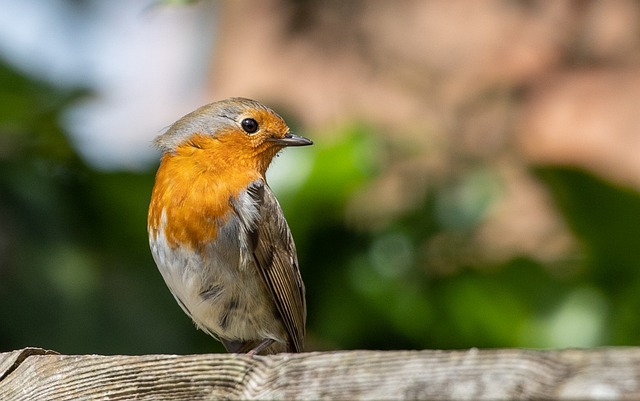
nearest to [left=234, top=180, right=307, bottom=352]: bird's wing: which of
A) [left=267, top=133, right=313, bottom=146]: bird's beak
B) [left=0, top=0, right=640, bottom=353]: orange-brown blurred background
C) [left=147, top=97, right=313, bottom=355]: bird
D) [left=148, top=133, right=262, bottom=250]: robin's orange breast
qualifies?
[left=147, top=97, right=313, bottom=355]: bird

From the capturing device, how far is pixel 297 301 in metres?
4.17

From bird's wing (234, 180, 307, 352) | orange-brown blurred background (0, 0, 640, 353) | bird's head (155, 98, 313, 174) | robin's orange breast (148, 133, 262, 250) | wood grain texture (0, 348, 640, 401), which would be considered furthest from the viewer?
orange-brown blurred background (0, 0, 640, 353)

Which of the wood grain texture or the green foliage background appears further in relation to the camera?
the green foliage background

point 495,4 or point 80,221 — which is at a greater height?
point 495,4

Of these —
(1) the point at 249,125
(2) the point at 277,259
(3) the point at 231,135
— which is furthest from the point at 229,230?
(1) the point at 249,125

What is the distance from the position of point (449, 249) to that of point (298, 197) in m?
0.84

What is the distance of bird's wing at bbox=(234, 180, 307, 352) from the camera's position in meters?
3.93

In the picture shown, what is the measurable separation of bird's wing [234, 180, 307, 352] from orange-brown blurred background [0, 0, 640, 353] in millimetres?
828

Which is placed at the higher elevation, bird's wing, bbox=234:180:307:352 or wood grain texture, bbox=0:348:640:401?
wood grain texture, bbox=0:348:640:401

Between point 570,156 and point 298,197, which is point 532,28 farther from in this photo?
point 298,197

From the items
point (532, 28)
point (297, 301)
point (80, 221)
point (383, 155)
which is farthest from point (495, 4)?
point (297, 301)

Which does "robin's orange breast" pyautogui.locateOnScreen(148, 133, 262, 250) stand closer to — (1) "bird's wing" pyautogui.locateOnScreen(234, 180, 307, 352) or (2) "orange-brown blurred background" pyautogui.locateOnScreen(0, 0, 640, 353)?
(1) "bird's wing" pyautogui.locateOnScreen(234, 180, 307, 352)

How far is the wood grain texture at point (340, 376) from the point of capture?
164cm

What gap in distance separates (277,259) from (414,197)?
1.85 meters
